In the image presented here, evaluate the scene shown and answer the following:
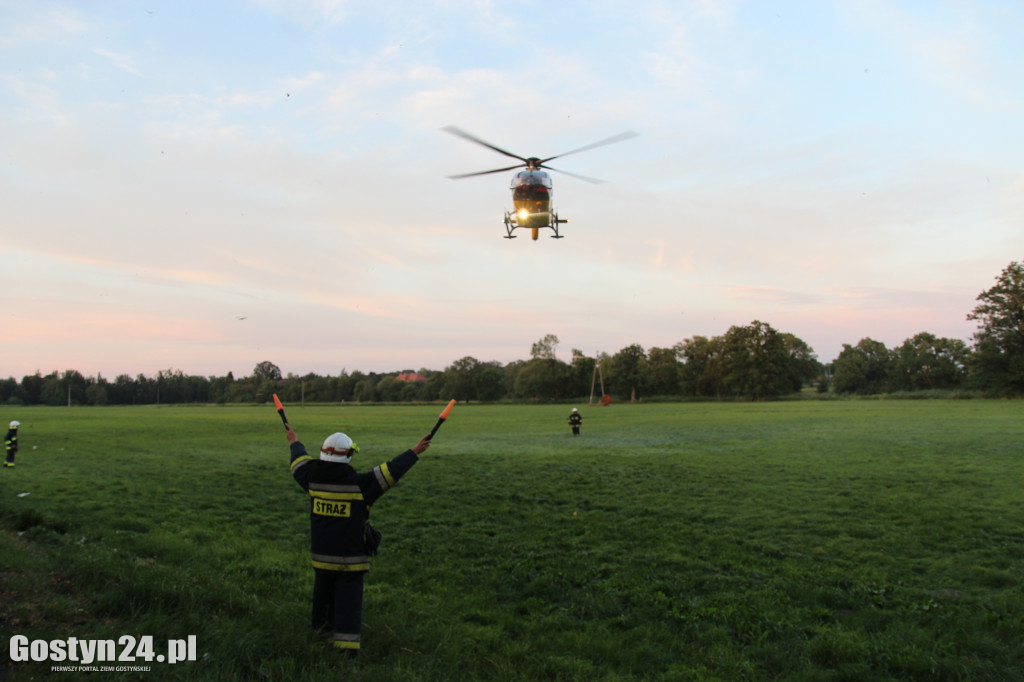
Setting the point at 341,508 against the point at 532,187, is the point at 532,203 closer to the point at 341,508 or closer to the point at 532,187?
the point at 532,187

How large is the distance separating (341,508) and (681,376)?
138m

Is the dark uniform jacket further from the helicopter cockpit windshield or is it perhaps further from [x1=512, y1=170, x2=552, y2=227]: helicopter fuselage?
the helicopter cockpit windshield

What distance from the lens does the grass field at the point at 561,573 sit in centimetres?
629

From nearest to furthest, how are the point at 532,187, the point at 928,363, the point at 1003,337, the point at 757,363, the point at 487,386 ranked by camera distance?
the point at 532,187, the point at 1003,337, the point at 757,363, the point at 928,363, the point at 487,386

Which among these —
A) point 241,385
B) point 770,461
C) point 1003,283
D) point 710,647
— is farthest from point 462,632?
point 241,385

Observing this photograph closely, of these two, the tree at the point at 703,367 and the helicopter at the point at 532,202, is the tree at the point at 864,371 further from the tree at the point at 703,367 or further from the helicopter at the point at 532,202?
the helicopter at the point at 532,202

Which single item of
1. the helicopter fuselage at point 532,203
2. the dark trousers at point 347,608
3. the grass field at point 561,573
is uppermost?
the helicopter fuselage at point 532,203

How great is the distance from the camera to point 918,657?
6.49 metres

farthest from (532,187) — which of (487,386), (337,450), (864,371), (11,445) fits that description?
(864,371)

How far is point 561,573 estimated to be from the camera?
9508 millimetres

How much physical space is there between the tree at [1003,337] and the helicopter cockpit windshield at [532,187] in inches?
3529

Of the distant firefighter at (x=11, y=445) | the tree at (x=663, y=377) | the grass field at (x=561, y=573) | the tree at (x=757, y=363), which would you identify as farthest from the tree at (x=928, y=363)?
the distant firefighter at (x=11, y=445)

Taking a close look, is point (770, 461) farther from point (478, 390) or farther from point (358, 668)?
point (478, 390)

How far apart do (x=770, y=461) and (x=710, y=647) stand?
668 inches
